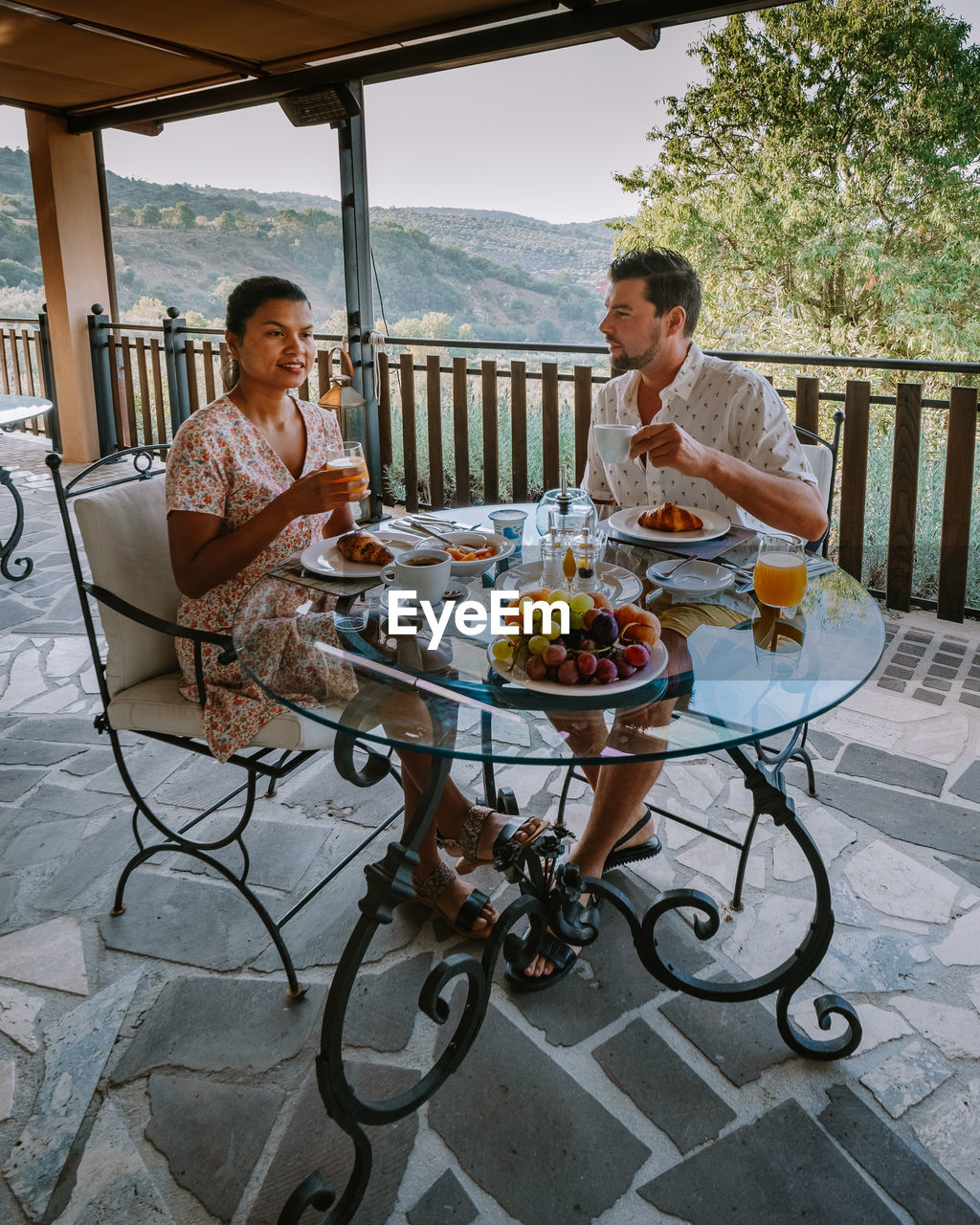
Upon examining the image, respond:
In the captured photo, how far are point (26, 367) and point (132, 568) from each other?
836 centimetres

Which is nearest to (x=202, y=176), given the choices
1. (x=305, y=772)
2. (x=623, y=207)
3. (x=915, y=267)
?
(x=623, y=207)

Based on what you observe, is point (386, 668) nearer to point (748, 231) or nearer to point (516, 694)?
point (516, 694)

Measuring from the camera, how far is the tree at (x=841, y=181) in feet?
29.0

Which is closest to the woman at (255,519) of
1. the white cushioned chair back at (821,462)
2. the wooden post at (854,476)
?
the white cushioned chair back at (821,462)

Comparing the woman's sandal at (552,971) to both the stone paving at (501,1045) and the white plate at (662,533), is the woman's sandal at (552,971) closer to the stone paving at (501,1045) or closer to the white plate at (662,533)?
the stone paving at (501,1045)

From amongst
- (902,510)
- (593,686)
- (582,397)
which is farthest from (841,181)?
(593,686)

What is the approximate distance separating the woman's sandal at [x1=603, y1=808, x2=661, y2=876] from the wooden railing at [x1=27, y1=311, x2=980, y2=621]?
2.18 metres

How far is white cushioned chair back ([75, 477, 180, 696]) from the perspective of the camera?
1784mm

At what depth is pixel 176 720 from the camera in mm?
1785

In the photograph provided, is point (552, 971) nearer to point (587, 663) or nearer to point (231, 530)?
point (587, 663)

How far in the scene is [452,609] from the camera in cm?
162

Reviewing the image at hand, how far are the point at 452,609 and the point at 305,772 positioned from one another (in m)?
1.12

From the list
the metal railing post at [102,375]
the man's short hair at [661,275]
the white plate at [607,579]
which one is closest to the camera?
the white plate at [607,579]

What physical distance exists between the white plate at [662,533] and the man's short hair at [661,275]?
2.02ft
